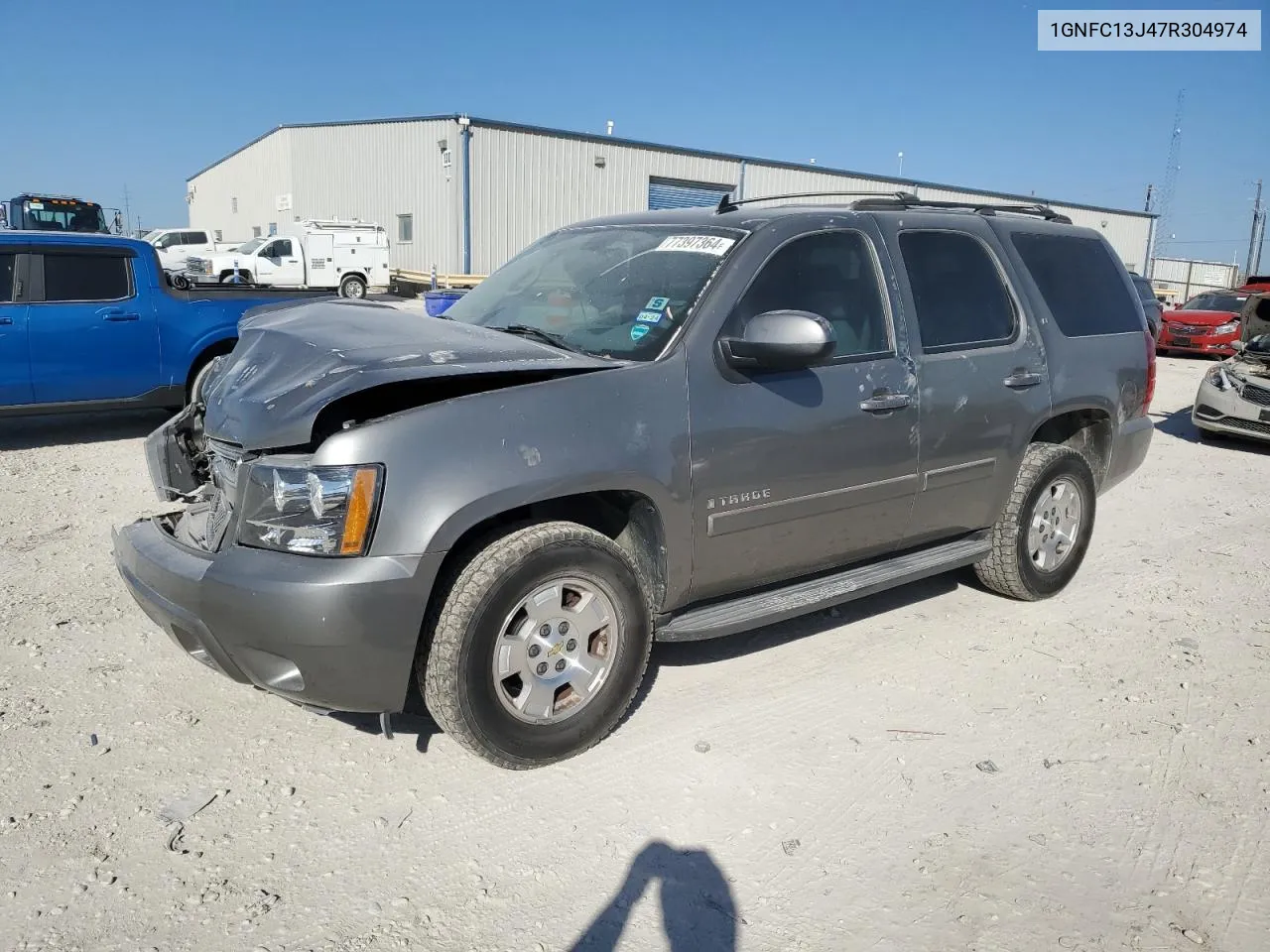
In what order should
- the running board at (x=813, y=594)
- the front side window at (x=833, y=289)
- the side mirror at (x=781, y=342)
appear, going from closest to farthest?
the side mirror at (x=781, y=342), the running board at (x=813, y=594), the front side window at (x=833, y=289)

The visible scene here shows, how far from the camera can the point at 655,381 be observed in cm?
332

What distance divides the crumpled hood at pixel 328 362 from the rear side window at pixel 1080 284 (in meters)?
2.82

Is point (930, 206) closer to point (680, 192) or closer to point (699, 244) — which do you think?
point (699, 244)

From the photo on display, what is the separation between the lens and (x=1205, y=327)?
20125mm

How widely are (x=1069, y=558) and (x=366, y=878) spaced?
13.5ft

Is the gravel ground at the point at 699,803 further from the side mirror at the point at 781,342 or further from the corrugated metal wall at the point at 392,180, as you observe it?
the corrugated metal wall at the point at 392,180

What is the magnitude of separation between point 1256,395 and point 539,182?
22.3 meters

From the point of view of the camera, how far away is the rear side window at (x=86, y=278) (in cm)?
758

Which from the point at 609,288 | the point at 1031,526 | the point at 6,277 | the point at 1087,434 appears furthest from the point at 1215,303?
the point at 6,277

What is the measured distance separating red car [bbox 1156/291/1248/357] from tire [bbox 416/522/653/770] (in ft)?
68.6

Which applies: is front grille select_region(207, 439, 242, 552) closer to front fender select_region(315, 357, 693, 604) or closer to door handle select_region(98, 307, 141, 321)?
front fender select_region(315, 357, 693, 604)

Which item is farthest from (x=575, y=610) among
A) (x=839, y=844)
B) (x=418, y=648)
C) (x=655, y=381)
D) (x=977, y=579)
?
(x=977, y=579)

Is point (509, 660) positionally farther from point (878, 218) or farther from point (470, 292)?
point (878, 218)

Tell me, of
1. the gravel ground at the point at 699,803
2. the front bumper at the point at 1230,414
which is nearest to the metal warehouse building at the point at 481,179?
the front bumper at the point at 1230,414
